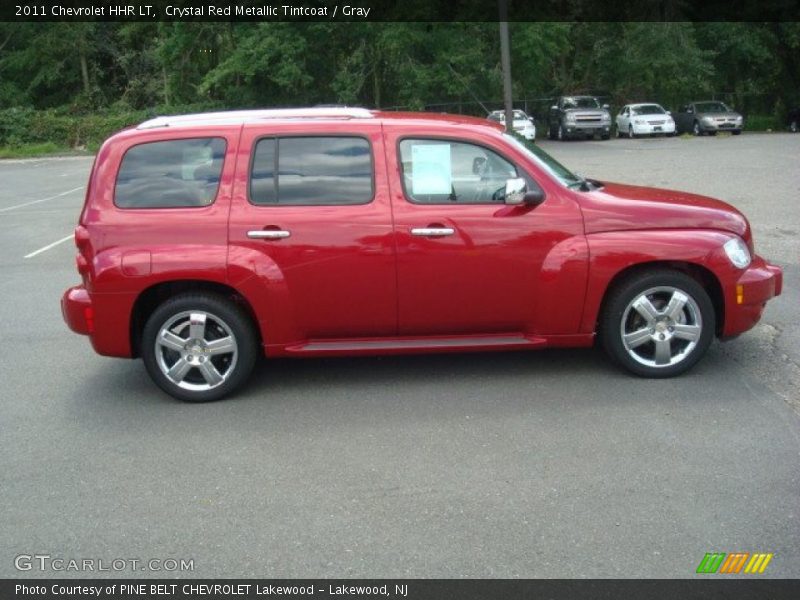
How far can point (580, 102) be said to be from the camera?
3844cm

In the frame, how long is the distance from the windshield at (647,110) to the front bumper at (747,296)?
111 feet

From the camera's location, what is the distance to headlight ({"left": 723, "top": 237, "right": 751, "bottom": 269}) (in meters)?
5.57

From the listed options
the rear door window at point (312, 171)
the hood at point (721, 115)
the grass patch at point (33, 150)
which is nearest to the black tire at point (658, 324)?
the rear door window at point (312, 171)

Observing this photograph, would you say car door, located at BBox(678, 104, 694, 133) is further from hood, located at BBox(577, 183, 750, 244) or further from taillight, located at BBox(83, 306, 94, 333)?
taillight, located at BBox(83, 306, 94, 333)

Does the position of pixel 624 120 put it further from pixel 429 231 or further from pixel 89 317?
pixel 89 317

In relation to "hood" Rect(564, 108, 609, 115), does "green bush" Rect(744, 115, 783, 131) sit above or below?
below

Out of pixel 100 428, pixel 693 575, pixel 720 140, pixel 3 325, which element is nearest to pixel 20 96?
pixel 720 140

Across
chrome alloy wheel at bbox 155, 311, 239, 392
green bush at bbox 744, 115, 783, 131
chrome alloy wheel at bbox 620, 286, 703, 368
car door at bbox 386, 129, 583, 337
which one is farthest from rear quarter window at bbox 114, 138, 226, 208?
green bush at bbox 744, 115, 783, 131

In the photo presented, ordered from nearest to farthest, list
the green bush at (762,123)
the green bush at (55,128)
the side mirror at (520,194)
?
1. the side mirror at (520,194)
2. the green bush at (762,123)
3. the green bush at (55,128)

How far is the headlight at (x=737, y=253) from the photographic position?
18.3 ft

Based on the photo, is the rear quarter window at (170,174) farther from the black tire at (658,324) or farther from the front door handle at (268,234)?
the black tire at (658,324)

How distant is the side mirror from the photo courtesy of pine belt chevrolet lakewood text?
2 cm

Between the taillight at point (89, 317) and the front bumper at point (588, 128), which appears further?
the front bumper at point (588, 128)

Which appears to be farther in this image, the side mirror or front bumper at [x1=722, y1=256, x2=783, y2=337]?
front bumper at [x1=722, y1=256, x2=783, y2=337]
